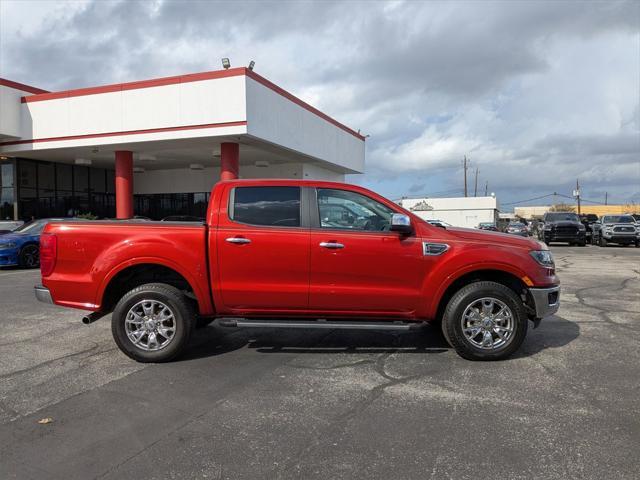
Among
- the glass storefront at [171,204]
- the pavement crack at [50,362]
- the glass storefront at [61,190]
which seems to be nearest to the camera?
the pavement crack at [50,362]

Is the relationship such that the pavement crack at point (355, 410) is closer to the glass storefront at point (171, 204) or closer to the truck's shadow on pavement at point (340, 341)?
the truck's shadow on pavement at point (340, 341)

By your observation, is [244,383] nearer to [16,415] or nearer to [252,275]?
[252,275]

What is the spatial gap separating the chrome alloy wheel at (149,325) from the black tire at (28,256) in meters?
11.2

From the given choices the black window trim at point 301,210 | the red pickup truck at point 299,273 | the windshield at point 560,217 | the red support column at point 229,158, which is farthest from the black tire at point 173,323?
the windshield at point 560,217

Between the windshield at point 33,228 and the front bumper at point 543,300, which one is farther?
the windshield at point 33,228

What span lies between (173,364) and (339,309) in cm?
186

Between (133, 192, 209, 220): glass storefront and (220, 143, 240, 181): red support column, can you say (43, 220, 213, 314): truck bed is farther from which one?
(133, 192, 209, 220): glass storefront

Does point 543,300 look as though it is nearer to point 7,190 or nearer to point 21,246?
point 21,246

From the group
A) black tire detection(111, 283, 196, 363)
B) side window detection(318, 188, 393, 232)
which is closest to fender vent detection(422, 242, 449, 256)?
side window detection(318, 188, 393, 232)

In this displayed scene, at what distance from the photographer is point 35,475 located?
10.1ft

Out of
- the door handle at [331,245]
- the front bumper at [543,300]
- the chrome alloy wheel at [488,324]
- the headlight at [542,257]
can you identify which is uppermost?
the door handle at [331,245]

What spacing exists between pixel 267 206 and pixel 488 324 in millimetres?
2700

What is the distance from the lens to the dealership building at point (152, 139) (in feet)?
61.7

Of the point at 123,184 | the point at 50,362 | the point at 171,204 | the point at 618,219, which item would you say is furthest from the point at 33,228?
the point at 618,219
